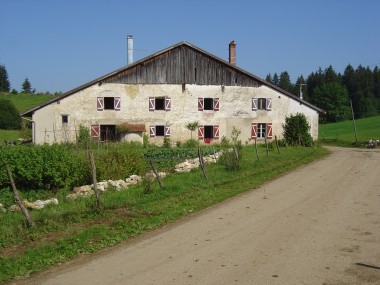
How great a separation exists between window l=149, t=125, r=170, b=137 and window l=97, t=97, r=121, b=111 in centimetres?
304

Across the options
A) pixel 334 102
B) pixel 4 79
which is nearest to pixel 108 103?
pixel 334 102

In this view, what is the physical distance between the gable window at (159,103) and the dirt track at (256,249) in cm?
2189

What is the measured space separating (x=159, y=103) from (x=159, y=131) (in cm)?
218

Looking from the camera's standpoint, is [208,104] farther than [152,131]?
Yes

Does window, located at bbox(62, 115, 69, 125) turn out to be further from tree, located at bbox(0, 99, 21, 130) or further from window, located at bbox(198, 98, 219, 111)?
tree, located at bbox(0, 99, 21, 130)

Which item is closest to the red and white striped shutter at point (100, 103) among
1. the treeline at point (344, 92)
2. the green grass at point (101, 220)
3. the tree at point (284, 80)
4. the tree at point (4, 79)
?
the green grass at point (101, 220)

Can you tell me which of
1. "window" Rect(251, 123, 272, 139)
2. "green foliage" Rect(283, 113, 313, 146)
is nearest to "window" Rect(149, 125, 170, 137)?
"window" Rect(251, 123, 272, 139)

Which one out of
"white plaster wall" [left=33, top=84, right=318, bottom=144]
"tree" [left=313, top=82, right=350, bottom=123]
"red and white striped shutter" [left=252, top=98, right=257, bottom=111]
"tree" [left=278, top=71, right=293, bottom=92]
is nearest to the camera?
"white plaster wall" [left=33, top=84, right=318, bottom=144]

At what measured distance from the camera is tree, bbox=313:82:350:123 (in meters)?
93.1

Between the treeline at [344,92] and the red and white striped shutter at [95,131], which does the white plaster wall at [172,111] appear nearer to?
the red and white striped shutter at [95,131]

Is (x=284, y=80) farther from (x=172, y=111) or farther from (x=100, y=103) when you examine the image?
(x=100, y=103)

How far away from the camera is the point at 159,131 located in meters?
33.4

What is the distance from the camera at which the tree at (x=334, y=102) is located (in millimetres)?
93125

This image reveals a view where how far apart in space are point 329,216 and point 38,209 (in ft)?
26.6
